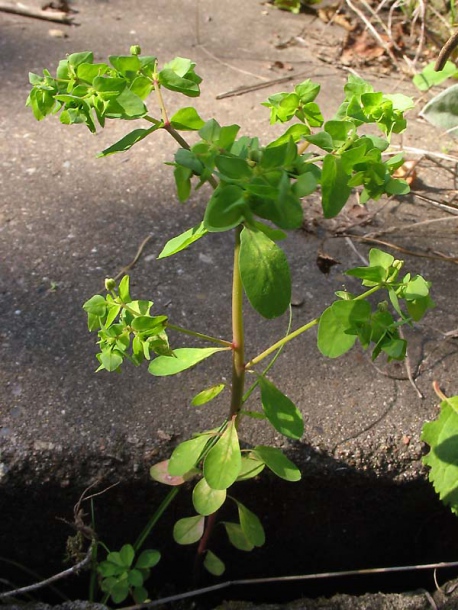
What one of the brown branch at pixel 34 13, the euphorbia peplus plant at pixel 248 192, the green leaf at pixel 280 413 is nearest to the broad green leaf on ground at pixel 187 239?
the euphorbia peplus plant at pixel 248 192

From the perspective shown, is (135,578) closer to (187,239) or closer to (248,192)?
(187,239)

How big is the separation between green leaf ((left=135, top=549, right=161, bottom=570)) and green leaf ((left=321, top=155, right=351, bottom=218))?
726 mm

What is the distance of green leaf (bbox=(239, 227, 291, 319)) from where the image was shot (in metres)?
0.78

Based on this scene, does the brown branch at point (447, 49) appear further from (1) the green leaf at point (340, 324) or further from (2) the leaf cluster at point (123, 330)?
(2) the leaf cluster at point (123, 330)

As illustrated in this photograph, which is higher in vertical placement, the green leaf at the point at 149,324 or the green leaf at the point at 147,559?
the green leaf at the point at 149,324

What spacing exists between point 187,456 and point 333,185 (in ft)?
1.59

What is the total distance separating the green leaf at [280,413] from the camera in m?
0.98

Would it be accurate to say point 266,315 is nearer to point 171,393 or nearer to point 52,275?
point 171,393

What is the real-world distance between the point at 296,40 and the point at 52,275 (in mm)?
1614

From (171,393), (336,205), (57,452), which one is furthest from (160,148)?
(336,205)

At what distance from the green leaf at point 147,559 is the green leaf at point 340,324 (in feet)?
1.85

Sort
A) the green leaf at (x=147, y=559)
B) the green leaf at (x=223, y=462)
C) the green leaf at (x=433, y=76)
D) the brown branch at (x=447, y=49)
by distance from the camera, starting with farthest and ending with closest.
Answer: the green leaf at (x=433, y=76)
the brown branch at (x=447, y=49)
the green leaf at (x=147, y=559)
the green leaf at (x=223, y=462)

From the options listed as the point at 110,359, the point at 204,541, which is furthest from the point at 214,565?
the point at 110,359

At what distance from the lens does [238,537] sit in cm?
121
